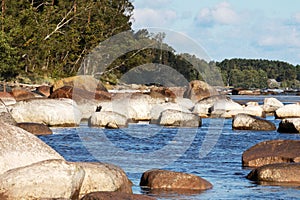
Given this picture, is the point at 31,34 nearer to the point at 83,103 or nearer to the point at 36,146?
the point at 83,103

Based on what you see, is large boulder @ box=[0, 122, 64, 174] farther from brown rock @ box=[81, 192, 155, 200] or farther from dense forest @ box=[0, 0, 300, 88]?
dense forest @ box=[0, 0, 300, 88]

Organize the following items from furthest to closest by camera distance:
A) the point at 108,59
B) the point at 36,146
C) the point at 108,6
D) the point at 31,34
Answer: the point at 108,6 < the point at 108,59 < the point at 31,34 < the point at 36,146

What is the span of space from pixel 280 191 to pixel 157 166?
13.5 ft

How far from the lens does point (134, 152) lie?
18.3 metres

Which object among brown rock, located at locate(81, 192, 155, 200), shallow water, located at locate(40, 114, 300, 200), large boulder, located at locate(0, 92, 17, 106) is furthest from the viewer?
large boulder, located at locate(0, 92, 17, 106)

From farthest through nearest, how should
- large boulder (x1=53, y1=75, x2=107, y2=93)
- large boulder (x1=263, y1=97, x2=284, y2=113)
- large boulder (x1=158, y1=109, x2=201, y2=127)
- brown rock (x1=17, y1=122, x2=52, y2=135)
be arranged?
1. large boulder (x1=53, y1=75, x2=107, y2=93)
2. large boulder (x1=263, y1=97, x2=284, y2=113)
3. large boulder (x1=158, y1=109, x2=201, y2=127)
4. brown rock (x1=17, y1=122, x2=52, y2=135)

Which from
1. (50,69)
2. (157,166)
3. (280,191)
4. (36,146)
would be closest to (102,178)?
(36,146)

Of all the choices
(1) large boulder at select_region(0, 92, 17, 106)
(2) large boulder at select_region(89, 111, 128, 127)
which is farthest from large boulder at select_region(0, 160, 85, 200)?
(1) large boulder at select_region(0, 92, 17, 106)

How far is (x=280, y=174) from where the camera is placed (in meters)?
12.7

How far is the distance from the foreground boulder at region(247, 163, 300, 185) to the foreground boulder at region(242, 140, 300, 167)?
1343 millimetres

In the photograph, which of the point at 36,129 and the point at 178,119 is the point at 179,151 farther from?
the point at 178,119

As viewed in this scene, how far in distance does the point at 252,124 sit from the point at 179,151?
22.8 ft

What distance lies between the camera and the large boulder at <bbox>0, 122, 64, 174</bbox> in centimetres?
1046

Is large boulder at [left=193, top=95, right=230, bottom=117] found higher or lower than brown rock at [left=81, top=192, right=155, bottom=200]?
higher
